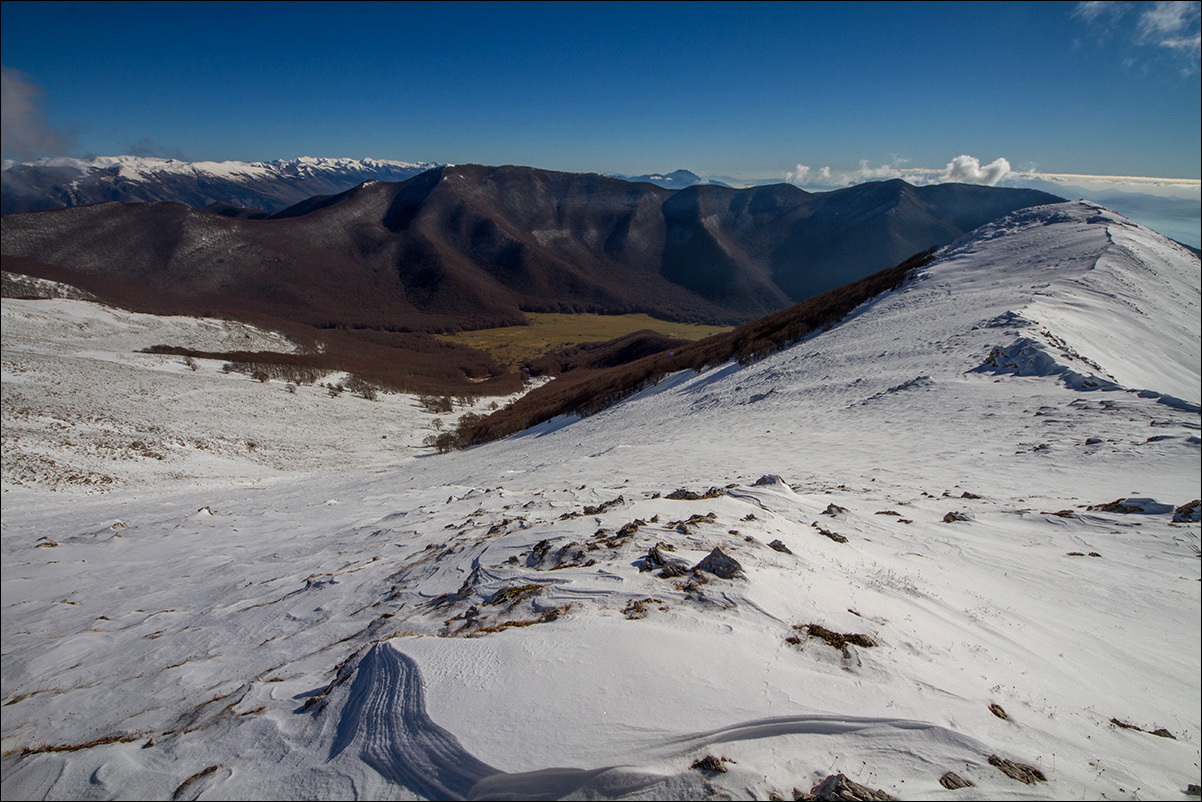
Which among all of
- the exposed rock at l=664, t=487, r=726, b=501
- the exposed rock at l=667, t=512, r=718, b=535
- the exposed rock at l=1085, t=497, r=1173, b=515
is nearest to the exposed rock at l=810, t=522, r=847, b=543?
the exposed rock at l=667, t=512, r=718, b=535

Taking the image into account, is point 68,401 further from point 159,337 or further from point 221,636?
point 221,636

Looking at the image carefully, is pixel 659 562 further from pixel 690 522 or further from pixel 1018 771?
pixel 1018 771

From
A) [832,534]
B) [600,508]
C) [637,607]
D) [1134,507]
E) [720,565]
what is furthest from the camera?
[600,508]

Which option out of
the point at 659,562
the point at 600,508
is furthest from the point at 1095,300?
the point at 659,562

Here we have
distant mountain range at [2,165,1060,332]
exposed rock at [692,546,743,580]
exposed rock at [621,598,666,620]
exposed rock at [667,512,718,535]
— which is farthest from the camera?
distant mountain range at [2,165,1060,332]

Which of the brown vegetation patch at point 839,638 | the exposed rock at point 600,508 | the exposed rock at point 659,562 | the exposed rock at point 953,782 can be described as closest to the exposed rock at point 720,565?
the exposed rock at point 659,562

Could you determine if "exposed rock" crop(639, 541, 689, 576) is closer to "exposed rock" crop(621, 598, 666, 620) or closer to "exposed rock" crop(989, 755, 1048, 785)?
"exposed rock" crop(621, 598, 666, 620)

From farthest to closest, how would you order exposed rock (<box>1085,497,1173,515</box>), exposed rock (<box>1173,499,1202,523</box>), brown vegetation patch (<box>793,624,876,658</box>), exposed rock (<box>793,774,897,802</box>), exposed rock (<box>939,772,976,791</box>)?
exposed rock (<box>1085,497,1173,515</box>)
exposed rock (<box>1173,499,1202,523</box>)
brown vegetation patch (<box>793,624,876,658</box>)
exposed rock (<box>939,772,976,791</box>)
exposed rock (<box>793,774,897,802</box>)
